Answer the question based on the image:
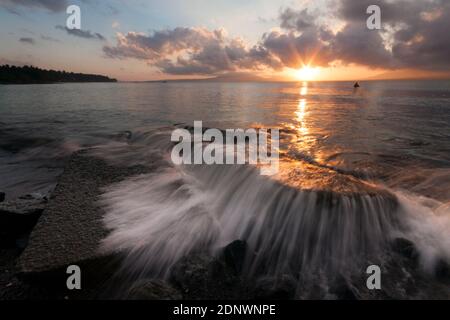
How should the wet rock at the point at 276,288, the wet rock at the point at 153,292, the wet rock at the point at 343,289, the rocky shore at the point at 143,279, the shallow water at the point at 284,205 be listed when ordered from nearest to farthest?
the wet rock at the point at 153,292 → the rocky shore at the point at 143,279 → the wet rock at the point at 276,288 → the wet rock at the point at 343,289 → the shallow water at the point at 284,205

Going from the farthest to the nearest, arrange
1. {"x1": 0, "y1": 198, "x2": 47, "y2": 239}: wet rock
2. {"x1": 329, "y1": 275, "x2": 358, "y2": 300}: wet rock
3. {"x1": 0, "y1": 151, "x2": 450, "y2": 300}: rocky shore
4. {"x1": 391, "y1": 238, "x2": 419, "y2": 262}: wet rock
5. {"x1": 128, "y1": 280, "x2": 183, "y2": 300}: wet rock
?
{"x1": 0, "y1": 198, "x2": 47, "y2": 239}: wet rock
{"x1": 391, "y1": 238, "x2": 419, "y2": 262}: wet rock
{"x1": 329, "y1": 275, "x2": 358, "y2": 300}: wet rock
{"x1": 0, "y1": 151, "x2": 450, "y2": 300}: rocky shore
{"x1": 128, "y1": 280, "x2": 183, "y2": 300}: wet rock

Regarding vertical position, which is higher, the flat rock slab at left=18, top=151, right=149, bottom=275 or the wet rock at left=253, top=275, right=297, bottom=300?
the flat rock slab at left=18, top=151, right=149, bottom=275

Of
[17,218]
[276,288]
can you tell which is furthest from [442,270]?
[17,218]

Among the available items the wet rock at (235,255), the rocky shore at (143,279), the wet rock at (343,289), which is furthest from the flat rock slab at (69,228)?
the wet rock at (343,289)

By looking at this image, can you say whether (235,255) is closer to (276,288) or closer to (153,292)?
(276,288)

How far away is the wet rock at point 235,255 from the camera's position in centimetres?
468

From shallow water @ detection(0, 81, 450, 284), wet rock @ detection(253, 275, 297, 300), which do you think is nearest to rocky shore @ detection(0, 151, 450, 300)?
wet rock @ detection(253, 275, 297, 300)

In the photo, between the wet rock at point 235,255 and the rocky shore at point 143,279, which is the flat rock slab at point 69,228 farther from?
the wet rock at point 235,255

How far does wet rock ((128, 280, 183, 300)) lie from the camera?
3.68 metres

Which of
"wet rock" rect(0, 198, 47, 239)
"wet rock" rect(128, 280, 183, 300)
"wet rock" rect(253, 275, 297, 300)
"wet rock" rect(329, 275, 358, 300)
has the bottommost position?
"wet rock" rect(329, 275, 358, 300)

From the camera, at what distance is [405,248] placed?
17.1ft

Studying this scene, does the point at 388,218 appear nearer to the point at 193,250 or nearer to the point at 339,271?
the point at 339,271

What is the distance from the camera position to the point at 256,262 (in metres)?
4.96

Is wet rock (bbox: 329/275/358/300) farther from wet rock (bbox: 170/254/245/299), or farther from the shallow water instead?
wet rock (bbox: 170/254/245/299)
